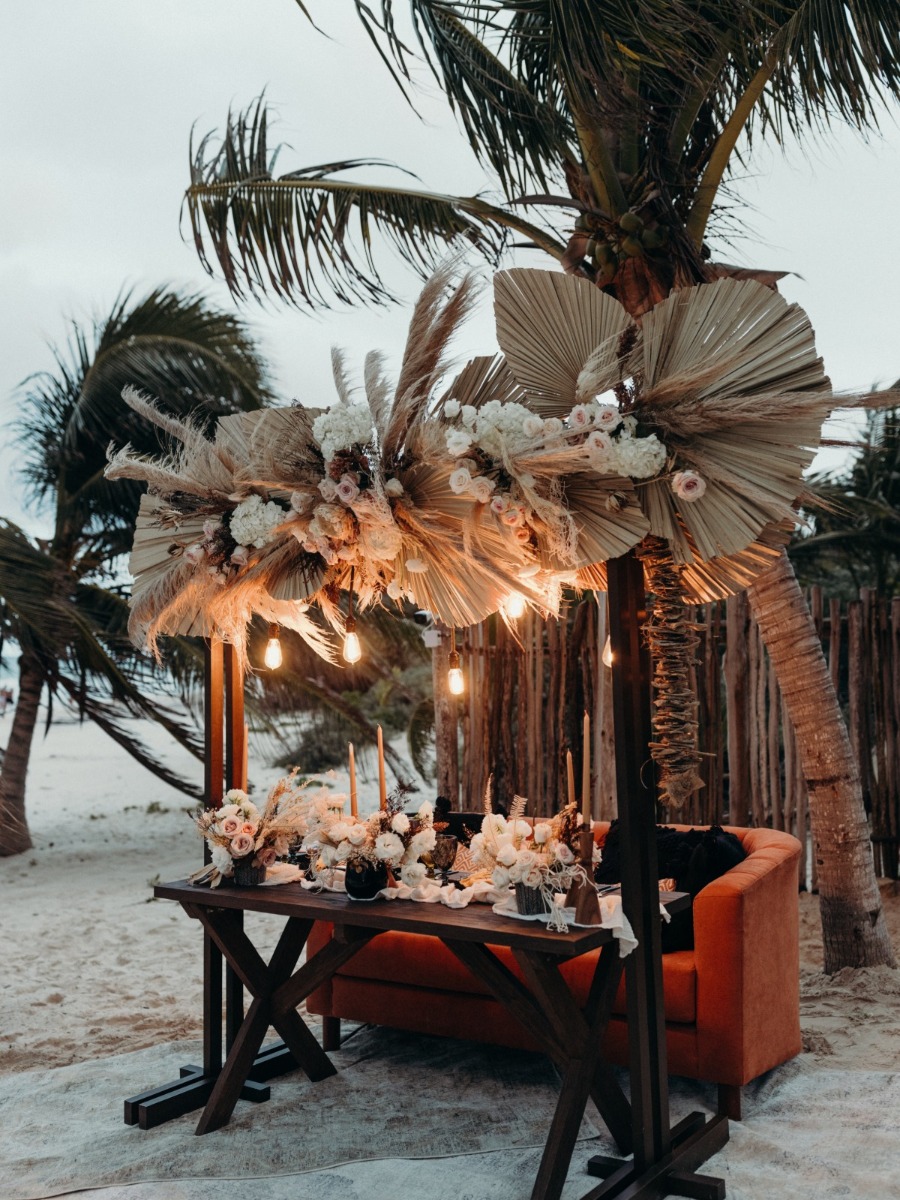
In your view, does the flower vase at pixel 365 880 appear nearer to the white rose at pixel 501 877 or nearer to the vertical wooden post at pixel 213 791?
the white rose at pixel 501 877

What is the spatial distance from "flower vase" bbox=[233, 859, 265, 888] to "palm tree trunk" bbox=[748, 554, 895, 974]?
261 centimetres

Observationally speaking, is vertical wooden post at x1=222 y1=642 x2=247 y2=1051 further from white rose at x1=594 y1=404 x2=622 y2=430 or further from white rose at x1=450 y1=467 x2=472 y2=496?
white rose at x1=594 y1=404 x2=622 y2=430

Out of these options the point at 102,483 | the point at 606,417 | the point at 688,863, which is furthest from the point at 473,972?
the point at 102,483

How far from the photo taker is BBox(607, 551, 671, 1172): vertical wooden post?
3.24m

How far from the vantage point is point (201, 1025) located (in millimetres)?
5004

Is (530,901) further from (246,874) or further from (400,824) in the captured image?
(246,874)

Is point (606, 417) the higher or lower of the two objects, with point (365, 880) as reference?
higher

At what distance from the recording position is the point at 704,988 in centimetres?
382

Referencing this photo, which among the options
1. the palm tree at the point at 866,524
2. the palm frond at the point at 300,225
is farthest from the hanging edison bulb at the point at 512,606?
the palm tree at the point at 866,524

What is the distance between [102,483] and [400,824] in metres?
7.14

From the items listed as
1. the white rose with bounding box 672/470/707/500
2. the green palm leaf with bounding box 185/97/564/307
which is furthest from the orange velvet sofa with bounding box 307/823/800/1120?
the green palm leaf with bounding box 185/97/564/307

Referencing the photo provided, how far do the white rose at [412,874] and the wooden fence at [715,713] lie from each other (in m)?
2.73

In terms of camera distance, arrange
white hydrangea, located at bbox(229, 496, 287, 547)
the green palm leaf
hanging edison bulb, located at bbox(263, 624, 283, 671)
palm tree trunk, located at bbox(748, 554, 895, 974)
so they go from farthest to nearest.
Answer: the green palm leaf
palm tree trunk, located at bbox(748, 554, 895, 974)
hanging edison bulb, located at bbox(263, 624, 283, 671)
white hydrangea, located at bbox(229, 496, 287, 547)

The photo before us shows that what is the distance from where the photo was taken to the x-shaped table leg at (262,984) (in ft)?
12.5
